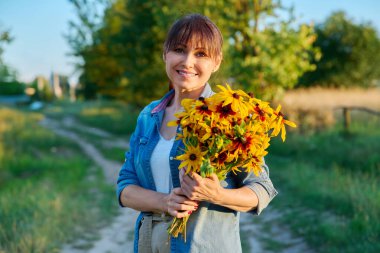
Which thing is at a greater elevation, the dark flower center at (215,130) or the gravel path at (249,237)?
the dark flower center at (215,130)

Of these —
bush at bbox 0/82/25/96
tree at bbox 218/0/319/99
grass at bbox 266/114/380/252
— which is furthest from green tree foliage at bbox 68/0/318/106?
bush at bbox 0/82/25/96

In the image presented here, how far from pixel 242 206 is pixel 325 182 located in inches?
218

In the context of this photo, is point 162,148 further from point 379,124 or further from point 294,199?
point 379,124

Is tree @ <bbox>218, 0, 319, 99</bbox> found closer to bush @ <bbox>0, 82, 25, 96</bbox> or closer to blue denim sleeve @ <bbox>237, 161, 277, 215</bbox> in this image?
blue denim sleeve @ <bbox>237, 161, 277, 215</bbox>

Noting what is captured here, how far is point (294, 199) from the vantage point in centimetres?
690

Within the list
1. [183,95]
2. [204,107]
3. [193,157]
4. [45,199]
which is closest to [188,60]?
[183,95]

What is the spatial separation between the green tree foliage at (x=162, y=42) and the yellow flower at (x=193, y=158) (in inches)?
48.2

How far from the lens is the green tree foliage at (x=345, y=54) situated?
2380 centimetres

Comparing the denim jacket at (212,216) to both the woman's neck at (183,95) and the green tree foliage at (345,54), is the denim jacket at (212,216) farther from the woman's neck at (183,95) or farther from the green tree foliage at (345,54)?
the green tree foliage at (345,54)

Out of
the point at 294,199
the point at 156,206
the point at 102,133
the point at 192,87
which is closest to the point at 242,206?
the point at 156,206

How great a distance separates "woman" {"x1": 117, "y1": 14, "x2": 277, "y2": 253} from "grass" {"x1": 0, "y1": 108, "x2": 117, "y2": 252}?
316 centimetres

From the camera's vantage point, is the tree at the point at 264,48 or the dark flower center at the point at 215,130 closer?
the dark flower center at the point at 215,130

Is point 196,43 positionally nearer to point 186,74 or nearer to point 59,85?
point 186,74

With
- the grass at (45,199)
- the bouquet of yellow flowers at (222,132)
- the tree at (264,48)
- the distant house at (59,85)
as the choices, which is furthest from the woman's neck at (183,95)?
the distant house at (59,85)
